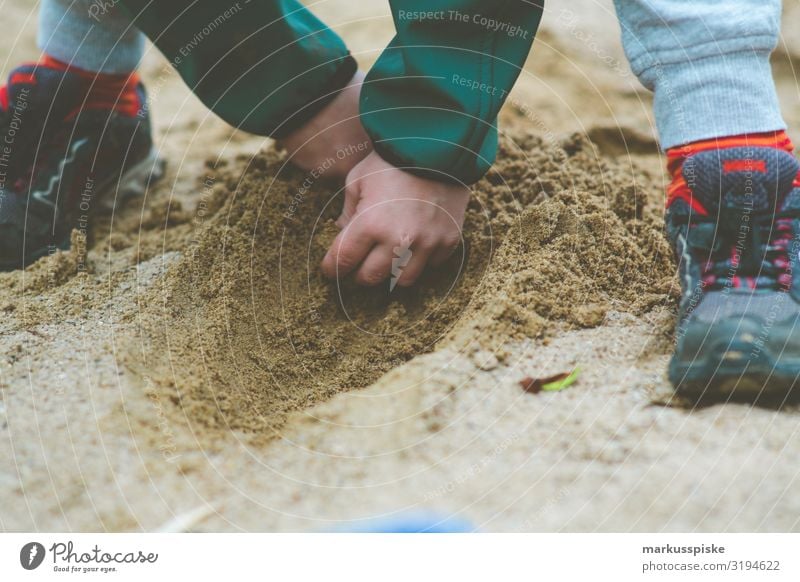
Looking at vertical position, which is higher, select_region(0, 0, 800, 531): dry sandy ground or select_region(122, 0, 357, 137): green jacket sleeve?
select_region(122, 0, 357, 137): green jacket sleeve

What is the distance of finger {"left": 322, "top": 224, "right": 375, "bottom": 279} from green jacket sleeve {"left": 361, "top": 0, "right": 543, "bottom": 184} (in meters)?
0.09

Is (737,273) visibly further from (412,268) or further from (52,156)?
(52,156)

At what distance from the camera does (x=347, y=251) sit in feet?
2.73

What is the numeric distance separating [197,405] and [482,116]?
424 millimetres

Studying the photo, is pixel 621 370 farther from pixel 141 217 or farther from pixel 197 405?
pixel 141 217

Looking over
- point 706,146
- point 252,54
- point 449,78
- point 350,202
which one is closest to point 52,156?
point 252,54

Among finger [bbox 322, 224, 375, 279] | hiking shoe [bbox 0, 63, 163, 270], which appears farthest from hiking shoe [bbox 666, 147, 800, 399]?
hiking shoe [bbox 0, 63, 163, 270]

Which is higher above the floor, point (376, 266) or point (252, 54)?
point (252, 54)

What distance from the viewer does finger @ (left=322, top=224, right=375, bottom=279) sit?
82cm

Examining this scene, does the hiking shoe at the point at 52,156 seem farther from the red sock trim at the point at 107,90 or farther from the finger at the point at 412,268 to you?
the finger at the point at 412,268

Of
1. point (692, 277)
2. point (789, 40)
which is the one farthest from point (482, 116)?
point (789, 40)

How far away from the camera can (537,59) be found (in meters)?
1.42

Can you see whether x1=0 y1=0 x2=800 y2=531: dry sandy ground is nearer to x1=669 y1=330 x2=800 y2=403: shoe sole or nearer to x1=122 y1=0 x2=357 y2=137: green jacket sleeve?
x1=669 y1=330 x2=800 y2=403: shoe sole

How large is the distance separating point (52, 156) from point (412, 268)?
553 millimetres
